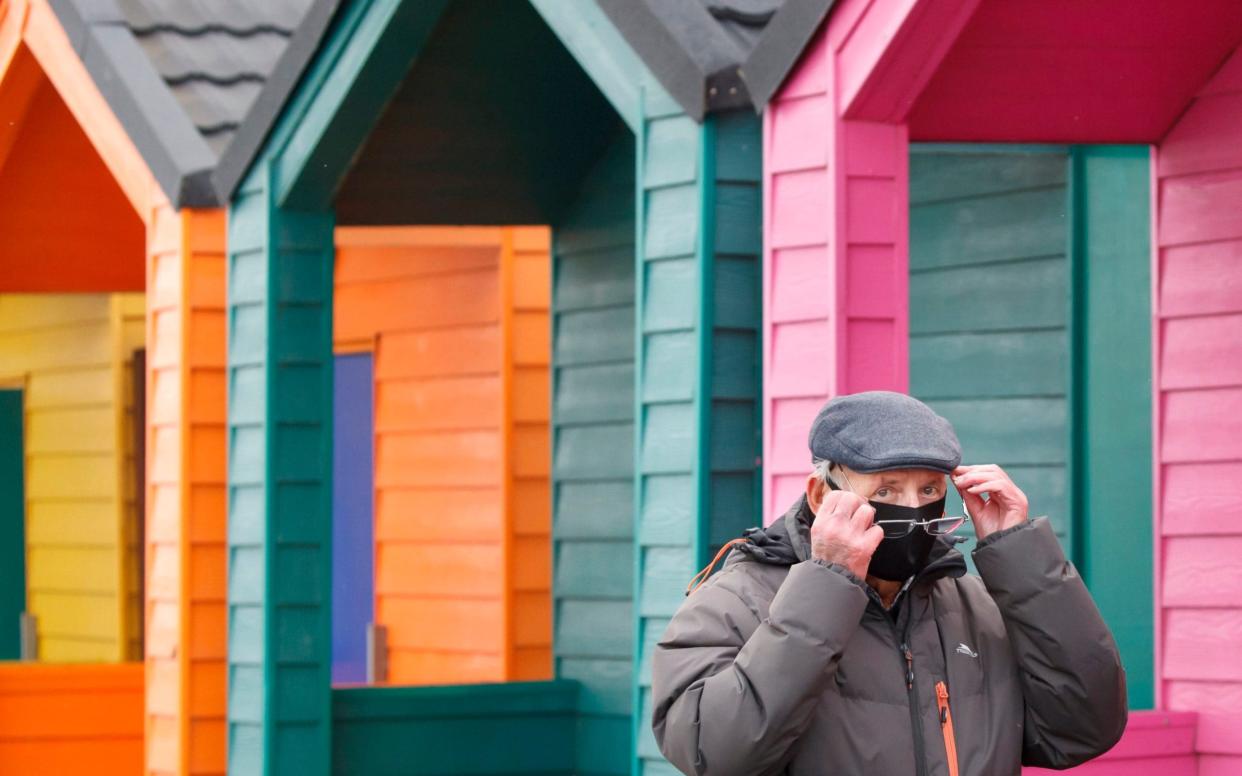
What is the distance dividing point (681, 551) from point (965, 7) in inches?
61.1

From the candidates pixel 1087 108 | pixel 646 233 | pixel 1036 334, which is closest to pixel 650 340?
pixel 646 233

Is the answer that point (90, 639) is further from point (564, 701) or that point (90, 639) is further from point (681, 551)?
point (681, 551)

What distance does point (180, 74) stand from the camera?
760 centimetres

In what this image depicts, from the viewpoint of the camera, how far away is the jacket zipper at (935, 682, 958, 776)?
3.01 m

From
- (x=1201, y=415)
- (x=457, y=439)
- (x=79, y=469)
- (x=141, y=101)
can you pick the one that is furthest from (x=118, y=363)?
(x=1201, y=415)

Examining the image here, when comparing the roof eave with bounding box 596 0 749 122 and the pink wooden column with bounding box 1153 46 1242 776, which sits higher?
the roof eave with bounding box 596 0 749 122

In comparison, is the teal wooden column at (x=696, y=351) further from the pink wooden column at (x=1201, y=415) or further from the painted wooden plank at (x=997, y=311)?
the painted wooden plank at (x=997, y=311)

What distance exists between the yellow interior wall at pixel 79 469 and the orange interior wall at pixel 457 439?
2.11 meters

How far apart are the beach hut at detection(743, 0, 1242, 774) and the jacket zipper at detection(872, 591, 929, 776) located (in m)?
1.62

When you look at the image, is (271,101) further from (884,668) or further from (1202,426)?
(884,668)

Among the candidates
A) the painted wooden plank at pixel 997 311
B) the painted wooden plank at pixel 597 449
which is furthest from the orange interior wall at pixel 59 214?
the painted wooden plank at pixel 997 311

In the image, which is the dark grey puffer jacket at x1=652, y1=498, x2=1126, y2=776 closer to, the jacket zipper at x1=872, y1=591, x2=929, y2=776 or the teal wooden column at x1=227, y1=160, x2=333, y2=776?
the jacket zipper at x1=872, y1=591, x2=929, y2=776

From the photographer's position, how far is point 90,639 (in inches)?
447

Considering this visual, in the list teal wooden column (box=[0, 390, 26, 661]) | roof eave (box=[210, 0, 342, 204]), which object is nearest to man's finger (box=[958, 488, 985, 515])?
roof eave (box=[210, 0, 342, 204])
